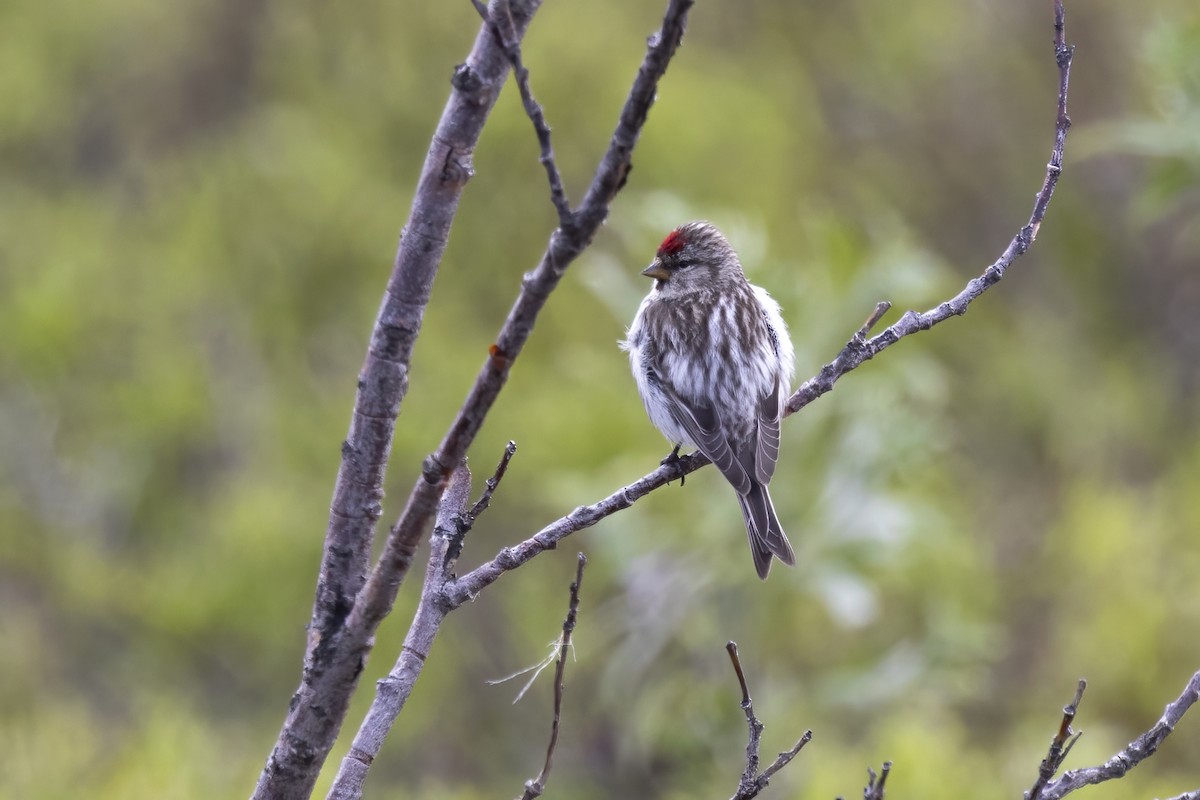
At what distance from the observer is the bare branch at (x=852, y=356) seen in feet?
6.91

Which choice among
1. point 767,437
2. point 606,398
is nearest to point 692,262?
point 767,437

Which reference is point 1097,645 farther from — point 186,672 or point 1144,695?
point 186,672

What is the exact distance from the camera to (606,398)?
704 centimetres

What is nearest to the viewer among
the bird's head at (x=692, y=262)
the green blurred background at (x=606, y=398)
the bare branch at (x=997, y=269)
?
the bare branch at (x=997, y=269)

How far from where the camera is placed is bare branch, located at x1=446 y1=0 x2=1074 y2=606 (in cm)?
211

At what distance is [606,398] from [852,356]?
441 centimetres

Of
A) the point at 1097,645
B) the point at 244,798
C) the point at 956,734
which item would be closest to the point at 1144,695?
the point at 1097,645

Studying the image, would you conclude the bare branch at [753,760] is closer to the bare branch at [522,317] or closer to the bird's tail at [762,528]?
the bare branch at [522,317]

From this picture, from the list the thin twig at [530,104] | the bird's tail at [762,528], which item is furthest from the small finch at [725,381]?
the thin twig at [530,104]

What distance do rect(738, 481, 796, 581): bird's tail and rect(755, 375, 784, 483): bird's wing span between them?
4 cm

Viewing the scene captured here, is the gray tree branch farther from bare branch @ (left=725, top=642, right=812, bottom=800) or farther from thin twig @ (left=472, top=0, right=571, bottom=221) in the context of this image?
bare branch @ (left=725, top=642, right=812, bottom=800)

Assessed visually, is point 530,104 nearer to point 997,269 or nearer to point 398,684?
point 398,684

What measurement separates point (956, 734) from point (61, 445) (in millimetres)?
7629

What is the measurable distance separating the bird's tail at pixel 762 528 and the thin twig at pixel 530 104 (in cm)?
241
